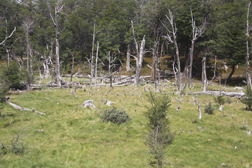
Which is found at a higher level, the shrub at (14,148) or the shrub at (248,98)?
the shrub at (248,98)

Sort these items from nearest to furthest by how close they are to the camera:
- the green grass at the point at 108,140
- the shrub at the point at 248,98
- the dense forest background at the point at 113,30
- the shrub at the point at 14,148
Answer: the shrub at the point at 14,148, the green grass at the point at 108,140, the shrub at the point at 248,98, the dense forest background at the point at 113,30

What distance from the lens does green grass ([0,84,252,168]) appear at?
7.39 meters

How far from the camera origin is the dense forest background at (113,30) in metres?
31.9

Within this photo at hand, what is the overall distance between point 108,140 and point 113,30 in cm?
4142

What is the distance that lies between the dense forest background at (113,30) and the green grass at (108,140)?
15.5m

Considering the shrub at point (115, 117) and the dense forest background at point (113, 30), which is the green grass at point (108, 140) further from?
the dense forest background at point (113, 30)

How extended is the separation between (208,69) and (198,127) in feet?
119

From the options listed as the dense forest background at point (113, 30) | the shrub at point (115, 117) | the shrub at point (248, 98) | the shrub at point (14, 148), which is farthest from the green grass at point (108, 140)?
the dense forest background at point (113, 30)

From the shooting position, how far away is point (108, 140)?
9.29m

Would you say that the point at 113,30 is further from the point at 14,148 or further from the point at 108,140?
the point at 14,148

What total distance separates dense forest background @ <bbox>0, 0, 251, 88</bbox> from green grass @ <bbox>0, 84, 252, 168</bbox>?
15458mm

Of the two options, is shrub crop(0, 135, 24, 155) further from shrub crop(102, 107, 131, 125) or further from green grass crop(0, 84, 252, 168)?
shrub crop(102, 107, 131, 125)

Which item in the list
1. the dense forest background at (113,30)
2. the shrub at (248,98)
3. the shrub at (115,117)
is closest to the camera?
the shrub at (115,117)

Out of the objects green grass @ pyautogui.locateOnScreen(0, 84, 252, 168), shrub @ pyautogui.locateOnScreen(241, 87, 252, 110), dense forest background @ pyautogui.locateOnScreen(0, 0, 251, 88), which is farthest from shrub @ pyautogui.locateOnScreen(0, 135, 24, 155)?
dense forest background @ pyautogui.locateOnScreen(0, 0, 251, 88)
